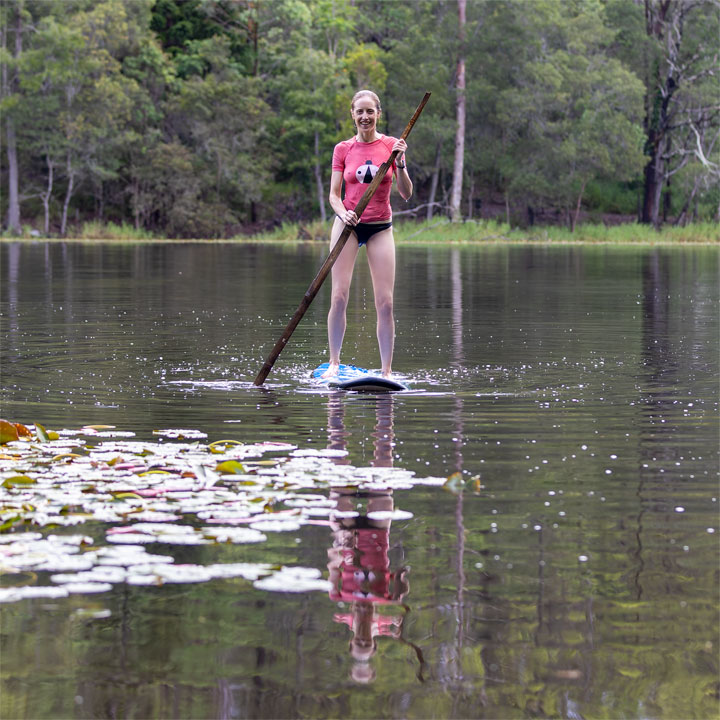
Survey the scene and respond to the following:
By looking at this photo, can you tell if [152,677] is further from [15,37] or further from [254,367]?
[15,37]

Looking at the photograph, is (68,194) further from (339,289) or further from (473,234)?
(339,289)

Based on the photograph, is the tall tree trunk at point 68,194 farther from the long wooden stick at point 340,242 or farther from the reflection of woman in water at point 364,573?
the reflection of woman in water at point 364,573

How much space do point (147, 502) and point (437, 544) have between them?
144 centimetres

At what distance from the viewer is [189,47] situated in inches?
2746

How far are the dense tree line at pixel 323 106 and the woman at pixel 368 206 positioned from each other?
164 feet

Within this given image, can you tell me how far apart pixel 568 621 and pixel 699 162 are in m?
62.1

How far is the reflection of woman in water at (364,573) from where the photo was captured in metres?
4.51

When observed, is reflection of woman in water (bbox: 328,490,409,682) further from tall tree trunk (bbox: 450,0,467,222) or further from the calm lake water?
tall tree trunk (bbox: 450,0,467,222)

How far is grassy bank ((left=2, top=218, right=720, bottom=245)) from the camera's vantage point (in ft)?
202

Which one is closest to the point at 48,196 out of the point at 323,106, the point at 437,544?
the point at 323,106

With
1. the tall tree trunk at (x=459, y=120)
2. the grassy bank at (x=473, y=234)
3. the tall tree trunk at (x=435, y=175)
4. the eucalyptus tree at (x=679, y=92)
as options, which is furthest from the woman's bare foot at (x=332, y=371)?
the tall tree trunk at (x=435, y=175)

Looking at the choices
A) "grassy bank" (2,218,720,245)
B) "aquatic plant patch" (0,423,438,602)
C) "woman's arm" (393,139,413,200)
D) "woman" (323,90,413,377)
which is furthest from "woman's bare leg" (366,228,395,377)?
"grassy bank" (2,218,720,245)

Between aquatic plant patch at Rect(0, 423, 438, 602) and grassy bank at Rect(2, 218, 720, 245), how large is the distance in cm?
5290

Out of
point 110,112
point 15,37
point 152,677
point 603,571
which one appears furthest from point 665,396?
point 15,37
